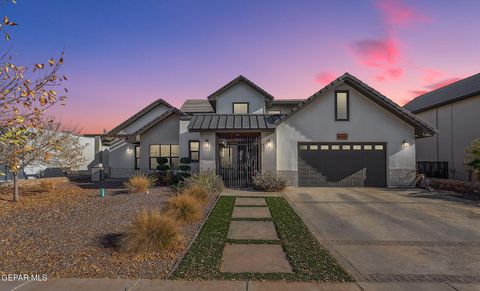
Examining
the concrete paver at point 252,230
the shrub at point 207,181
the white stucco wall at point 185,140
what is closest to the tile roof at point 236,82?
the white stucco wall at point 185,140

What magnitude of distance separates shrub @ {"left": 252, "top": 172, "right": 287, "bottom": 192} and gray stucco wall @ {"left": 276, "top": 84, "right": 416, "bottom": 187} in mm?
1450

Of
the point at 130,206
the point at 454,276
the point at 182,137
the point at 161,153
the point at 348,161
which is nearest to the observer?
the point at 454,276

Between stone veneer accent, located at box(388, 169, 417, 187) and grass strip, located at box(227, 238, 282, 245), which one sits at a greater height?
stone veneer accent, located at box(388, 169, 417, 187)

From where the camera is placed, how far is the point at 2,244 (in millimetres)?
6688

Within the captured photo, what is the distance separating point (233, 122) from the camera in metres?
16.5

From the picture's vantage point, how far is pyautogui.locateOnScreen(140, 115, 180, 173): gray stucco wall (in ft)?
71.0

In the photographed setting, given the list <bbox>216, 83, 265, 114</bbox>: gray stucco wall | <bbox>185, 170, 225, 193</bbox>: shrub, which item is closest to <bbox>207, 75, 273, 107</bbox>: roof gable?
<bbox>216, 83, 265, 114</bbox>: gray stucco wall

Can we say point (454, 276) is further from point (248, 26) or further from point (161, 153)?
point (161, 153)

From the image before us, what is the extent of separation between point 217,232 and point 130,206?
4.68 meters

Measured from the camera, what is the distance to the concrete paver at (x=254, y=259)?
5316 millimetres

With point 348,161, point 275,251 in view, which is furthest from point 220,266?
point 348,161

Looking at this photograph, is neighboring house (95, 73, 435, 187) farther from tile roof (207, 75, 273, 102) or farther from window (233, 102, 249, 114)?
tile roof (207, 75, 273, 102)

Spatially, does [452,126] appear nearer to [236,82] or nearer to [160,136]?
[236,82]

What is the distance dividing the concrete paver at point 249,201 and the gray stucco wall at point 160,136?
10.5 m
